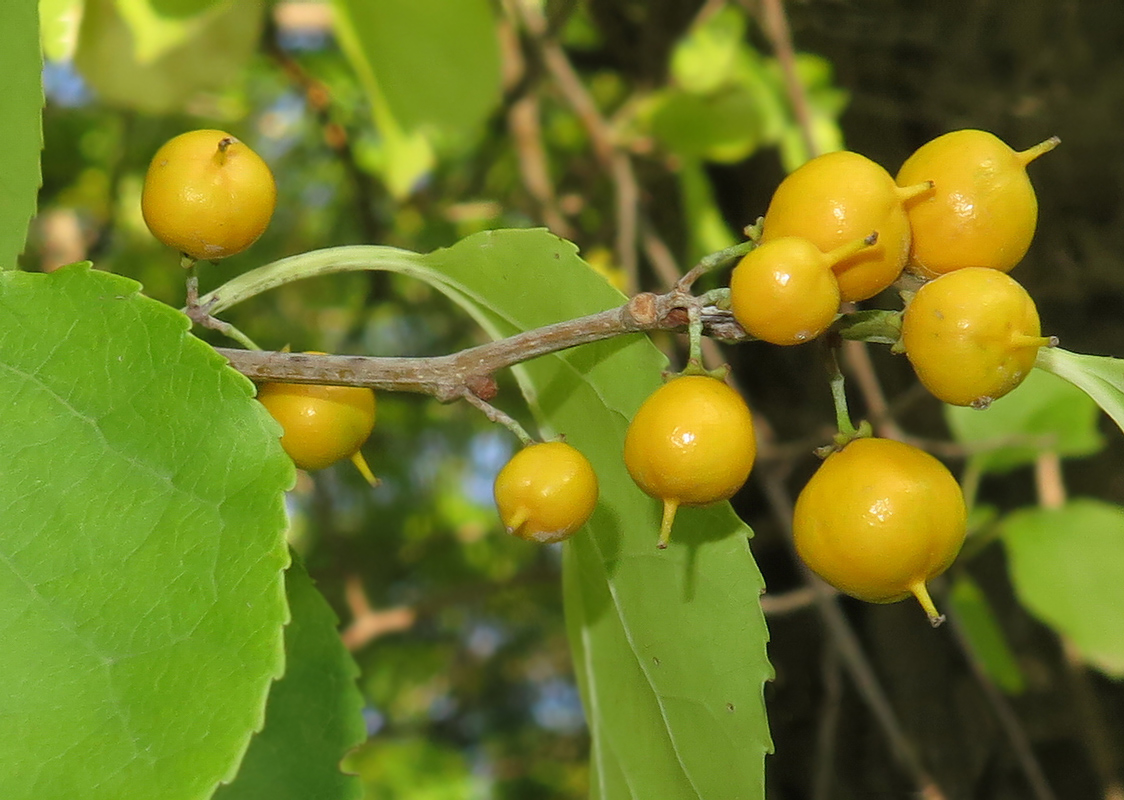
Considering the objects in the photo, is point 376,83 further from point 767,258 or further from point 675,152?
point 767,258

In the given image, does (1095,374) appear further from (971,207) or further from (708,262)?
(708,262)

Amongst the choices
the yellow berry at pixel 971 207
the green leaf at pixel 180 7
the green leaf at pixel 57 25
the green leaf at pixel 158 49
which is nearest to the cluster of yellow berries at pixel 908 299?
the yellow berry at pixel 971 207

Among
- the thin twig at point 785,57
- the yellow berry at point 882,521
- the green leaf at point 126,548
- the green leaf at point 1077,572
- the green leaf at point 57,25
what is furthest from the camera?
the thin twig at point 785,57

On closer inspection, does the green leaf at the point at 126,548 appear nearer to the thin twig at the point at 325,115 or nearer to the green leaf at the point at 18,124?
the green leaf at the point at 18,124

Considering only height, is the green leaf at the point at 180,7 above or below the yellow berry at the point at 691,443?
below

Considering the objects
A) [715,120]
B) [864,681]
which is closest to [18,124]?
[864,681]

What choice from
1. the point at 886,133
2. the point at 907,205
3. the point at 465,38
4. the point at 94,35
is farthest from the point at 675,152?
the point at 907,205
